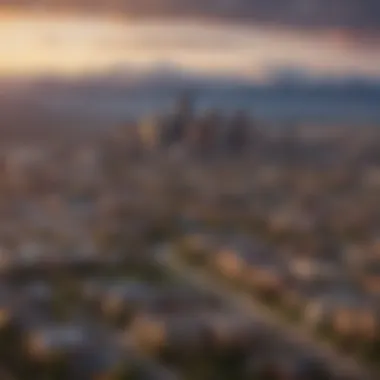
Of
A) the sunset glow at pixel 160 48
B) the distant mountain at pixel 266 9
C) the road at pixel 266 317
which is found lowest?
the road at pixel 266 317

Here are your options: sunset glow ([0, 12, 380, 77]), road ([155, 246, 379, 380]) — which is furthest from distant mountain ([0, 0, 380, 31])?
road ([155, 246, 379, 380])

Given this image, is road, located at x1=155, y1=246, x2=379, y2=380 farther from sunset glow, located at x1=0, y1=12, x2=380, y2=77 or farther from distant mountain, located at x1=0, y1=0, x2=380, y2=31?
distant mountain, located at x1=0, y1=0, x2=380, y2=31

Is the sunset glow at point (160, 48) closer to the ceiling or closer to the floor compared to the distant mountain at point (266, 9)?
closer to the floor

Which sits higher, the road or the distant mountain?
the distant mountain

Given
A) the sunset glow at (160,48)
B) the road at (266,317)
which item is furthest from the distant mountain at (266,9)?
the road at (266,317)

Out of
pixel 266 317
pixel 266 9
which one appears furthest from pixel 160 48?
pixel 266 317

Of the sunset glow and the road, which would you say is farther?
the sunset glow

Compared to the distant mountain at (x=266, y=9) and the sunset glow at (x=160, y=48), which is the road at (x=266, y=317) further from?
the distant mountain at (x=266, y=9)
